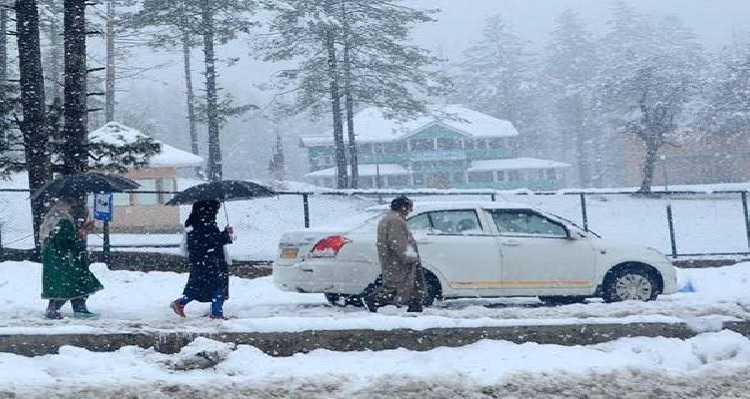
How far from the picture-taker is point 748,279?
13.9 metres

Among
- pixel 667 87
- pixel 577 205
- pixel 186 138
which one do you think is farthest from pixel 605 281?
pixel 186 138

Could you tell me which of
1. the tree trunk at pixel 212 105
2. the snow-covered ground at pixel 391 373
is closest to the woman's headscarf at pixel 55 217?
the snow-covered ground at pixel 391 373

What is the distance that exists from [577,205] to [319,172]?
25044 millimetres

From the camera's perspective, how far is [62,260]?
9305 millimetres

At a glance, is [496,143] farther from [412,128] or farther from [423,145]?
[412,128]

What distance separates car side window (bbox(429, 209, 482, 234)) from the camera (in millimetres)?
10641

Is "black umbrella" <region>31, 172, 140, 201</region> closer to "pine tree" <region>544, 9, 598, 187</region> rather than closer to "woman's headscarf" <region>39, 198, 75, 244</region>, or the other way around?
"woman's headscarf" <region>39, 198, 75, 244</region>

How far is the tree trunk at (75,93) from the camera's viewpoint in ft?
46.7

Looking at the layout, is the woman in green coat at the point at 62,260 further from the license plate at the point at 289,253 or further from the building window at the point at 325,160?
the building window at the point at 325,160

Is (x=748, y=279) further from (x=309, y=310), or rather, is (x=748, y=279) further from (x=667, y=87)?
(x=667, y=87)

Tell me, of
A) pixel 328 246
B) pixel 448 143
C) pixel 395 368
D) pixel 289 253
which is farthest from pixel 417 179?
pixel 395 368

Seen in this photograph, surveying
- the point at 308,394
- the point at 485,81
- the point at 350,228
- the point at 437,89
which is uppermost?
the point at 485,81

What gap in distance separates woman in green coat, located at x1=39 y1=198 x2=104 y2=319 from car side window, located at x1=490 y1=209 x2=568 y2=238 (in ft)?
17.2

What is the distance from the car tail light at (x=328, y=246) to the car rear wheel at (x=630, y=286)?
3.69 meters
